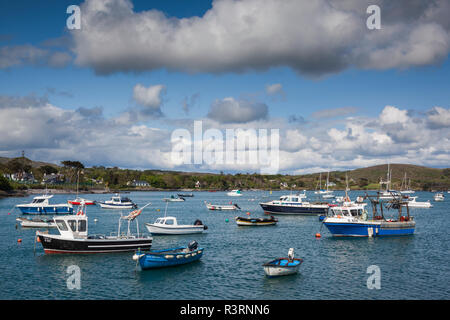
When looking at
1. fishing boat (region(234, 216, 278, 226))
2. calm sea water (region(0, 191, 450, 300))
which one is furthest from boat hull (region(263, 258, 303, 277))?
fishing boat (region(234, 216, 278, 226))

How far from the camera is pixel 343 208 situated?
5406cm

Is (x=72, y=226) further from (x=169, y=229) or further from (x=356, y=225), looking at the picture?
(x=356, y=225)

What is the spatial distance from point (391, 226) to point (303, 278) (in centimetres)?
2793

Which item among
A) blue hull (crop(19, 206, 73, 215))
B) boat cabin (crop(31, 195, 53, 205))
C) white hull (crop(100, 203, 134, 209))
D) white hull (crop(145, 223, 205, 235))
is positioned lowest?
white hull (crop(100, 203, 134, 209))

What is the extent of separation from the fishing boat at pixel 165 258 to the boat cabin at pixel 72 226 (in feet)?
30.2

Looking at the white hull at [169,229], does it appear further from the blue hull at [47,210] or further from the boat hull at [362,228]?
the blue hull at [47,210]

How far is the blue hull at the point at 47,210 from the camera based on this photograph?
9269cm

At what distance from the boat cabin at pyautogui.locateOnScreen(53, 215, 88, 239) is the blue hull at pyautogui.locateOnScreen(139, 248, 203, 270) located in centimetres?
1075

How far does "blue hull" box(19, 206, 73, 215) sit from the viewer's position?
92.7 m
